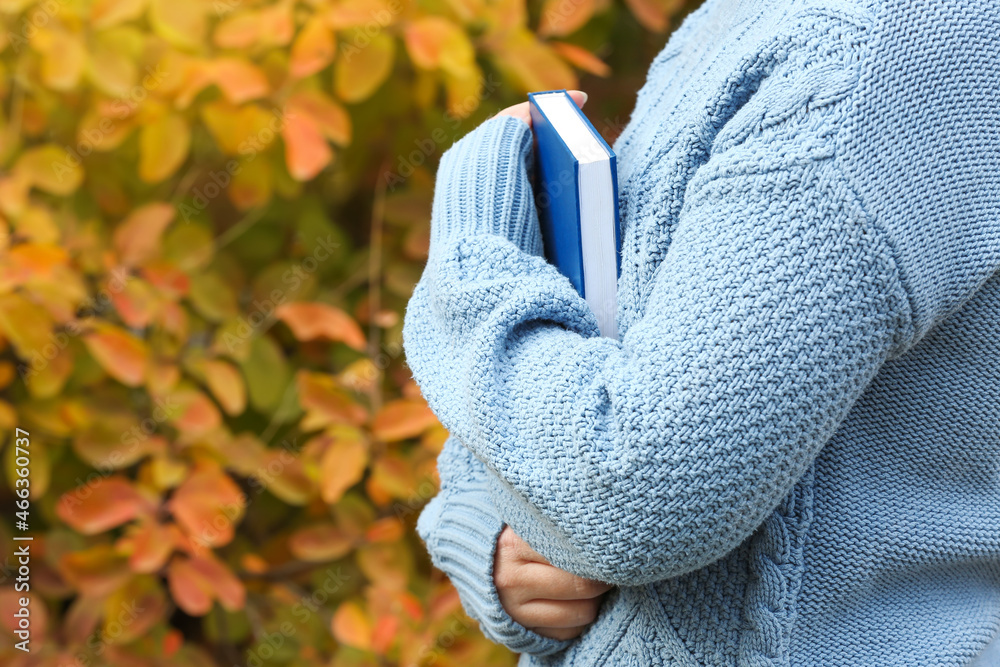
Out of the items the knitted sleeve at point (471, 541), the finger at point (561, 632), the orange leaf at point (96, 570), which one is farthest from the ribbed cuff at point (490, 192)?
the orange leaf at point (96, 570)

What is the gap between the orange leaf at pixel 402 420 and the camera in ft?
4.08

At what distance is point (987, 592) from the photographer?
1.87 feet

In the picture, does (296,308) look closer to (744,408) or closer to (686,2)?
(686,2)

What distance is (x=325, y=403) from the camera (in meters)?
1.28

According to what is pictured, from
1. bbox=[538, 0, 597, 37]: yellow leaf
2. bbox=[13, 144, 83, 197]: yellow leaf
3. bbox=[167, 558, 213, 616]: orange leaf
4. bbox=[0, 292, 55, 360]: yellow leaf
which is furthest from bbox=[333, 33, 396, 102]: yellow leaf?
bbox=[167, 558, 213, 616]: orange leaf

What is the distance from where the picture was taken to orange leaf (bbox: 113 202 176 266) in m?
1.27

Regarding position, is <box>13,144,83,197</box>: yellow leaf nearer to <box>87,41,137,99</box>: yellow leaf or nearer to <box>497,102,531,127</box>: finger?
<box>87,41,137,99</box>: yellow leaf

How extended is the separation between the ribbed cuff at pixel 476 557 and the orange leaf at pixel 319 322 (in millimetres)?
643

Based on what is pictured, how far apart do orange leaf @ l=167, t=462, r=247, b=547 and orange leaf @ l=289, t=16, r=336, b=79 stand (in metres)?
0.65

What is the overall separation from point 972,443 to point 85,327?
1.22 metres

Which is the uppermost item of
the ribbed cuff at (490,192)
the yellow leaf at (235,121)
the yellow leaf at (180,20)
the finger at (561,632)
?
the ribbed cuff at (490,192)

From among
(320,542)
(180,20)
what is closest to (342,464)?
(320,542)

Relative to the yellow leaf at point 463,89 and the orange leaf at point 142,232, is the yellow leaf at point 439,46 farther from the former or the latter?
the orange leaf at point 142,232

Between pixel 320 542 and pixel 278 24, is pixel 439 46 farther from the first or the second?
pixel 320 542
